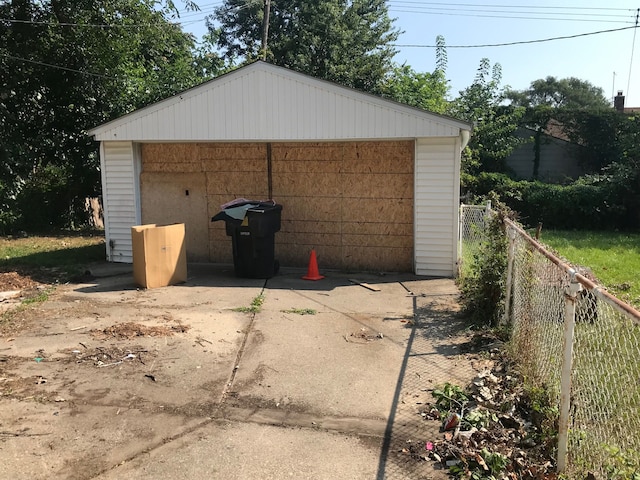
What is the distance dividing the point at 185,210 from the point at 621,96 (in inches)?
1112

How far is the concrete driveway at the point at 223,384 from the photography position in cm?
362

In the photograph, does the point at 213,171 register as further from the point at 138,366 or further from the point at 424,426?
the point at 424,426

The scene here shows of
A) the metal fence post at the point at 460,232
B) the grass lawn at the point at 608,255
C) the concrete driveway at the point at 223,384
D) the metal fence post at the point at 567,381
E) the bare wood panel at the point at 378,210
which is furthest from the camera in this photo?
the bare wood panel at the point at 378,210

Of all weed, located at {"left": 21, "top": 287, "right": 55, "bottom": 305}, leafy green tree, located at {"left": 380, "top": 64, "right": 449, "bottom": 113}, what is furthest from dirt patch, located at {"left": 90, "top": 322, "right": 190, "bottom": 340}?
leafy green tree, located at {"left": 380, "top": 64, "right": 449, "bottom": 113}

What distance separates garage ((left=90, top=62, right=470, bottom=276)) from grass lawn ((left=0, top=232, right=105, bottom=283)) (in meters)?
1.01

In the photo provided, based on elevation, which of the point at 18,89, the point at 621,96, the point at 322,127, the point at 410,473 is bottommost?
the point at 410,473

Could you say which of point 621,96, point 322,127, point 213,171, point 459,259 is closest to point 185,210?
point 213,171

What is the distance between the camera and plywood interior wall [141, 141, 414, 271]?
10.1 metres

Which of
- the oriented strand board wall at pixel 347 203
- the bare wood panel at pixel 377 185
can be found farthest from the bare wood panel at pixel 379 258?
the bare wood panel at pixel 377 185

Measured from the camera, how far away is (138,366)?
5.23 metres

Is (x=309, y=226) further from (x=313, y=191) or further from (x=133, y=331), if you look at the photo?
(x=133, y=331)

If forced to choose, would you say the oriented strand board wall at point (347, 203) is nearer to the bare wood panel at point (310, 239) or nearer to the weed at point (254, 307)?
the bare wood panel at point (310, 239)

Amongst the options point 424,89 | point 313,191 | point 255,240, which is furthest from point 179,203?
point 424,89

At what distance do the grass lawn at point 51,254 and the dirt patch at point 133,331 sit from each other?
3512mm
